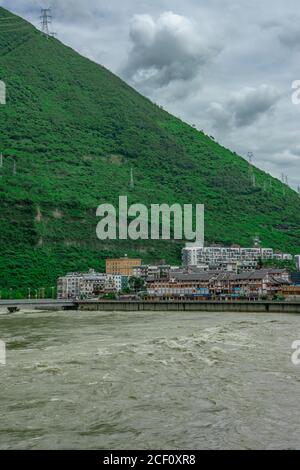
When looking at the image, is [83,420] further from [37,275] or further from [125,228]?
[125,228]

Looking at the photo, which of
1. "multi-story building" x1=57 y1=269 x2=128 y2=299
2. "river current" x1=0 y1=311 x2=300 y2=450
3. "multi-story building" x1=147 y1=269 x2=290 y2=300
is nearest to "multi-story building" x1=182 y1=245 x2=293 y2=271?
"multi-story building" x1=57 y1=269 x2=128 y2=299

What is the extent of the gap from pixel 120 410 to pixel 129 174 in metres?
177

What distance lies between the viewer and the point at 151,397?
21.1 meters

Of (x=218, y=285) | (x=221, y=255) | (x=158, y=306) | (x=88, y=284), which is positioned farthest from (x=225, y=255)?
(x=158, y=306)

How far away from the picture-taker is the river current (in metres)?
16.1

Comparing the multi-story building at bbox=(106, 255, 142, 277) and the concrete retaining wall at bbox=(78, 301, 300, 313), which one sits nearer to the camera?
the concrete retaining wall at bbox=(78, 301, 300, 313)
